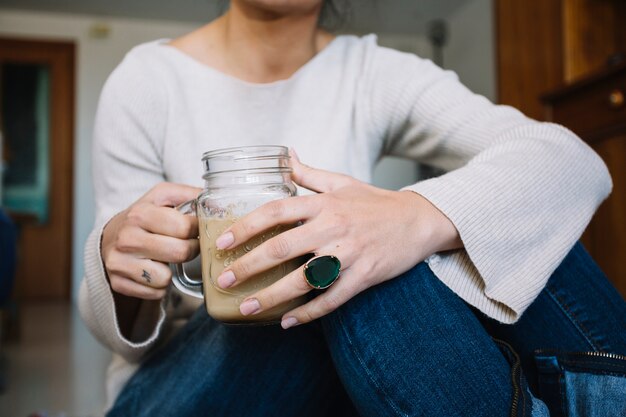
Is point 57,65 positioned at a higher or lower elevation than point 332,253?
lower

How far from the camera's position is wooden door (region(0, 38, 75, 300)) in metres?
5.75

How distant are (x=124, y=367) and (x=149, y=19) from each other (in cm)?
560

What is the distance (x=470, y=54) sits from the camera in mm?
5609

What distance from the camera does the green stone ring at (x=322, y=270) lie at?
52 cm

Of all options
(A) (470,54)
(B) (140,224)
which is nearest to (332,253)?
(B) (140,224)

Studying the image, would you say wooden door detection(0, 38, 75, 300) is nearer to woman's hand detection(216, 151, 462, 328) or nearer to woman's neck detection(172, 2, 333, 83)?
woman's neck detection(172, 2, 333, 83)

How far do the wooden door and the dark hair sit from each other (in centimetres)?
512

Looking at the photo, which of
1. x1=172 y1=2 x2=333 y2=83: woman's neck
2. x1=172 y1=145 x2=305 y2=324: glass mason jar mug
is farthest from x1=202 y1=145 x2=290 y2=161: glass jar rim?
x1=172 y1=2 x2=333 y2=83: woman's neck

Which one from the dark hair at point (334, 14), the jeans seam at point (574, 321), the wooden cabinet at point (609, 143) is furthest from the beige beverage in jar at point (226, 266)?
the wooden cabinet at point (609, 143)

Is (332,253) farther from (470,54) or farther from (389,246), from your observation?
(470,54)

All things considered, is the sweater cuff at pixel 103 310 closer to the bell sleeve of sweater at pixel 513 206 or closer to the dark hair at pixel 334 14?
the bell sleeve of sweater at pixel 513 206

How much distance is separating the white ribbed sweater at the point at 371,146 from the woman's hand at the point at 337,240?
0.05m

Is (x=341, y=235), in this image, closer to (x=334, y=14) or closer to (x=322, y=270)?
(x=322, y=270)

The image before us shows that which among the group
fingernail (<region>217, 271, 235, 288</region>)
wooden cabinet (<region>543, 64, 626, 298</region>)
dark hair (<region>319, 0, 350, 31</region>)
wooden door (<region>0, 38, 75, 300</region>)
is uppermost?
dark hair (<region>319, 0, 350, 31</region>)
